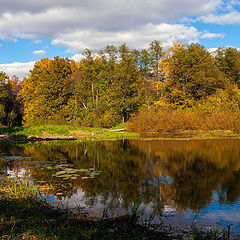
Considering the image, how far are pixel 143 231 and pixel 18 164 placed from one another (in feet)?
29.3

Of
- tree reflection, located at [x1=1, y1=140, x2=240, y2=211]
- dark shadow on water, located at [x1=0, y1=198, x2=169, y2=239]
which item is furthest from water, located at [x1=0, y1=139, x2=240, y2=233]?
dark shadow on water, located at [x1=0, y1=198, x2=169, y2=239]

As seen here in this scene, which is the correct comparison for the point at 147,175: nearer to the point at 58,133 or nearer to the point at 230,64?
the point at 58,133

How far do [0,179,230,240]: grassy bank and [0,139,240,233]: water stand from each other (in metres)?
0.52

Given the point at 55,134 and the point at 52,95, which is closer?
the point at 55,134

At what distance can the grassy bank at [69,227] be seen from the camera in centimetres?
437

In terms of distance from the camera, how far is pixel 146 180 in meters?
9.27

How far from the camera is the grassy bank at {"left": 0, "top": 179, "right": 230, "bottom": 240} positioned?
14.3 feet

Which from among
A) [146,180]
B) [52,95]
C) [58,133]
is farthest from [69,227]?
[52,95]

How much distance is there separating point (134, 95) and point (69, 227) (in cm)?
3112

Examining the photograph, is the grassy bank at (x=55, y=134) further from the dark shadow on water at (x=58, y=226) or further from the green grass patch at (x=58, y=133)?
the dark shadow on water at (x=58, y=226)

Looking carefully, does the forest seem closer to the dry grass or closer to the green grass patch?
the dry grass

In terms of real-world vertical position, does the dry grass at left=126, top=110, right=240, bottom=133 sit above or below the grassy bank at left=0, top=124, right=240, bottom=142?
above

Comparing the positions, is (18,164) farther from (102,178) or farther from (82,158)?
(102,178)

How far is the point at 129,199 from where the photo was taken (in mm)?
7094
